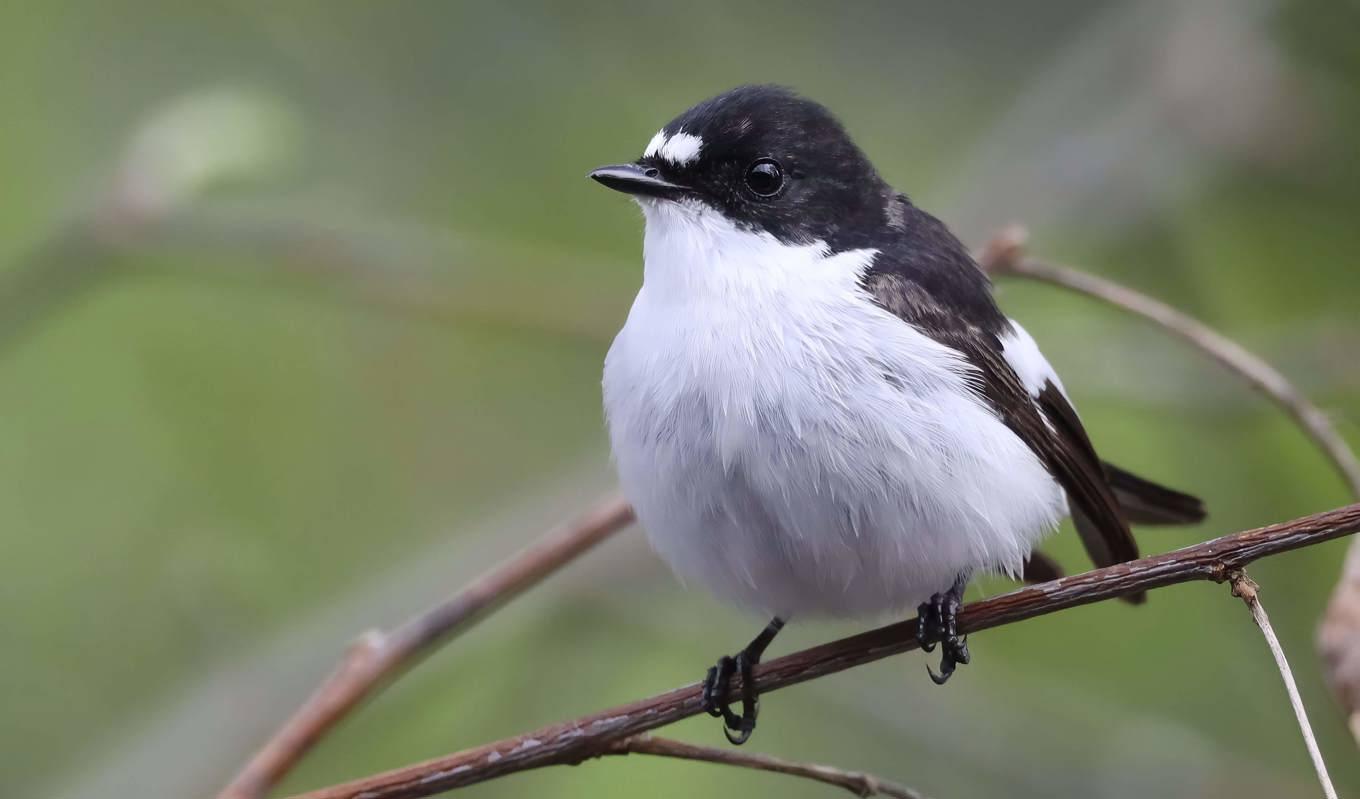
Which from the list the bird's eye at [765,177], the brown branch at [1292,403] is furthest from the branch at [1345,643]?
the bird's eye at [765,177]

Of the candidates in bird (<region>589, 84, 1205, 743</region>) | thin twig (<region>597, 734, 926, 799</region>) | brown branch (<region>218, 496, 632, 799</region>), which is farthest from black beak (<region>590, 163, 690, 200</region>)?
thin twig (<region>597, 734, 926, 799</region>)

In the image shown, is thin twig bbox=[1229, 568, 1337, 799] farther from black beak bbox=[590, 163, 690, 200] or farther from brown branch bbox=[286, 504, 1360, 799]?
black beak bbox=[590, 163, 690, 200]

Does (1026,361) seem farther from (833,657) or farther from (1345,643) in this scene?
(833,657)

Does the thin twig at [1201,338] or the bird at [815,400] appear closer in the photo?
the bird at [815,400]

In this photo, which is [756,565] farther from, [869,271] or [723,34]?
[723,34]

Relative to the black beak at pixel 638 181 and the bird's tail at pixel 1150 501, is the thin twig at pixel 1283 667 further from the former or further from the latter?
the black beak at pixel 638 181

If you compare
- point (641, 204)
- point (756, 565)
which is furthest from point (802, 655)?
point (641, 204)

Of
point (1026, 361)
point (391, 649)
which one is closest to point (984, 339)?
point (1026, 361)
